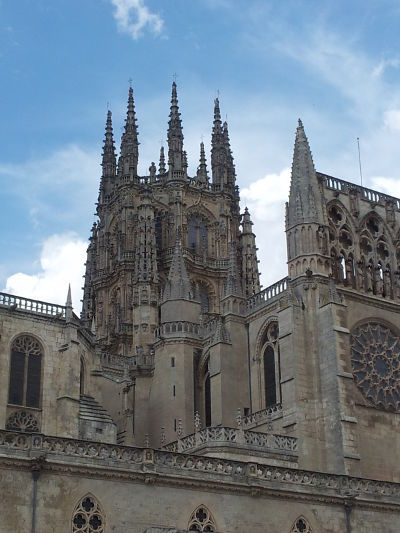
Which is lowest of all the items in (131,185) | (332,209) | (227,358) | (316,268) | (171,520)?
(171,520)

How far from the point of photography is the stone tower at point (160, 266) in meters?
46.6

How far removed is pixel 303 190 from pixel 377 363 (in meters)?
8.90

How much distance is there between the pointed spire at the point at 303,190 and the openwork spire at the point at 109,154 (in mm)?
29407

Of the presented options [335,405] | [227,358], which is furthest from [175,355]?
[335,405]

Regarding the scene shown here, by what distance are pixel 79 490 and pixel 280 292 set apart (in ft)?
62.9

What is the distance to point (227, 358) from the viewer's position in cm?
4331

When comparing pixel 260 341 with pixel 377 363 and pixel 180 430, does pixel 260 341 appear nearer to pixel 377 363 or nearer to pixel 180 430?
pixel 377 363

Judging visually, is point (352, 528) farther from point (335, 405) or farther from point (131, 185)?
point (131, 185)

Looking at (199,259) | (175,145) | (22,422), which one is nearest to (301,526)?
(22,422)

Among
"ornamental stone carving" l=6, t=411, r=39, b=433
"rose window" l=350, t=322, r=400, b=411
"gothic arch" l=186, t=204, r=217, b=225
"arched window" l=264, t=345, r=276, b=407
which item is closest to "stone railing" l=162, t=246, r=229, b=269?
"gothic arch" l=186, t=204, r=217, b=225

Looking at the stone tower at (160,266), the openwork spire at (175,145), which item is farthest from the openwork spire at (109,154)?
the openwork spire at (175,145)

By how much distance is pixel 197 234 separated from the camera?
6575 centimetres

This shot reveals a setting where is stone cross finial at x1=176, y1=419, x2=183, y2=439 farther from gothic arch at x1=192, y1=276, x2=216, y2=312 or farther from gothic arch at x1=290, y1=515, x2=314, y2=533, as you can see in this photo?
gothic arch at x1=192, y1=276, x2=216, y2=312

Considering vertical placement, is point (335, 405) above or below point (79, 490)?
above
